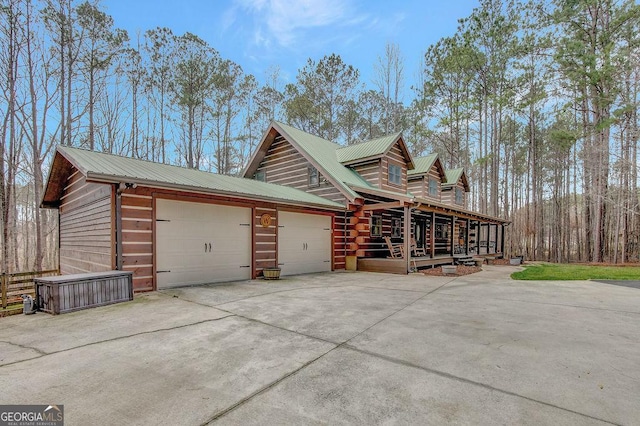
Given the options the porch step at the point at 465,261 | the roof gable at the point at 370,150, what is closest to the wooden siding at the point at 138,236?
the roof gable at the point at 370,150

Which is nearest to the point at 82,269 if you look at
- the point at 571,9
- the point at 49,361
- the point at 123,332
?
the point at 123,332

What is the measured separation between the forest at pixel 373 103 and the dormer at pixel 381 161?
7.99 m

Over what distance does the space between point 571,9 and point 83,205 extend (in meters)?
24.1

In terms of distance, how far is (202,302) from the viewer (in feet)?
19.6

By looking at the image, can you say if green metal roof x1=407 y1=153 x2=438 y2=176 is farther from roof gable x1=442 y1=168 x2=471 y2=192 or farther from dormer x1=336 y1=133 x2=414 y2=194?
roof gable x1=442 y1=168 x2=471 y2=192

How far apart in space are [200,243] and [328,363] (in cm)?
601

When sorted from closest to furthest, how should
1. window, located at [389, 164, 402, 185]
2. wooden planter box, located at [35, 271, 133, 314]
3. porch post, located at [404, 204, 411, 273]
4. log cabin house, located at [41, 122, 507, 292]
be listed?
wooden planter box, located at [35, 271, 133, 314] → log cabin house, located at [41, 122, 507, 292] → porch post, located at [404, 204, 411, 273] → window, located at [389, 164, 402, 185]

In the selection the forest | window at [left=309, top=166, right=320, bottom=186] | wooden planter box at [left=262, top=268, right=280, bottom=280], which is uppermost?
the forest

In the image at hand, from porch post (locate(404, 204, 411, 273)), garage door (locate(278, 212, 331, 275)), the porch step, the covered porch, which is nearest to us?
garage door (locate(278, 212, 331, 275))

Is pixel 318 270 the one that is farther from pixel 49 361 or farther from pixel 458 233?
pixel 458 233

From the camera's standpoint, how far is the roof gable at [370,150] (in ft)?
46.9

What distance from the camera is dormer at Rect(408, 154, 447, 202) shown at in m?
18.1

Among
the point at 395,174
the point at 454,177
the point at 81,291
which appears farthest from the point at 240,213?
the point at 454,177

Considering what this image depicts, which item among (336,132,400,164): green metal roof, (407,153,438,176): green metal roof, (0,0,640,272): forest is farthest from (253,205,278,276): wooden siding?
(407,153,438,176): green metal roof
